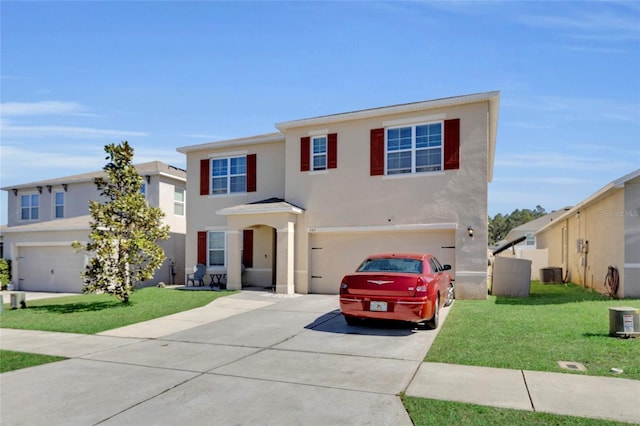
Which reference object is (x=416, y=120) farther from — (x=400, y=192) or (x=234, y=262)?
(x=234, y=262)

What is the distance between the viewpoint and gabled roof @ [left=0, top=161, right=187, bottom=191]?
2231 cm

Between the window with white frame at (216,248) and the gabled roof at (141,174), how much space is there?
5.20 m

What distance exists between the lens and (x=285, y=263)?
15.8m

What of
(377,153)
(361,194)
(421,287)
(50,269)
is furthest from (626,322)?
(50,269)

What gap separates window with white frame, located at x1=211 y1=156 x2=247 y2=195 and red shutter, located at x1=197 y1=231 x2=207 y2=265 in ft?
6.44

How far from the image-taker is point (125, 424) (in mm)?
4645

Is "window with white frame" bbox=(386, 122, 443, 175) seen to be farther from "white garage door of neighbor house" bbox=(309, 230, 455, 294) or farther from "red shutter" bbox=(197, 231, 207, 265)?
"red shutter" bbox=(197, 231, 207, 265)

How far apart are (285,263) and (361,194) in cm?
374

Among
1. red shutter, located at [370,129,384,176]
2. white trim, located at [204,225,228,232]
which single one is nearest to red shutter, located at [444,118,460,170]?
red shutter, located at [370,129,384,176]

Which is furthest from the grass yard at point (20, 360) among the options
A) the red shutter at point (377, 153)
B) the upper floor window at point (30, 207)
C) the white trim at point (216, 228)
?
the upper floor window at point (30, 207)

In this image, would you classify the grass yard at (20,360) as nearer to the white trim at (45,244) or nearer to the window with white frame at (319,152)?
the window with white frame at (319,152)

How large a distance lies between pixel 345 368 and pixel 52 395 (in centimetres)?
398

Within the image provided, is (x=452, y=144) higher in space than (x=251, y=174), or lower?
higher

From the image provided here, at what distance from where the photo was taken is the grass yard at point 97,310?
1084cm
